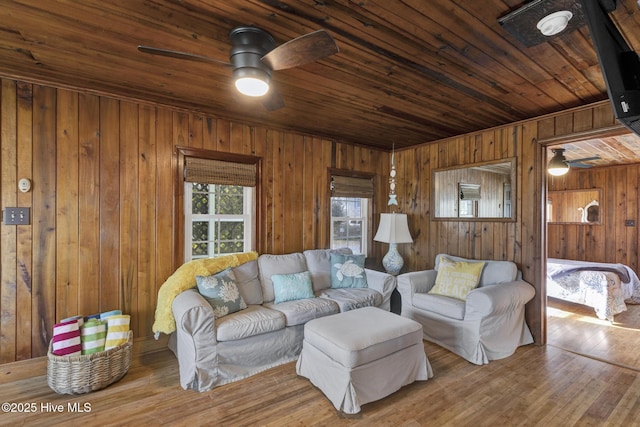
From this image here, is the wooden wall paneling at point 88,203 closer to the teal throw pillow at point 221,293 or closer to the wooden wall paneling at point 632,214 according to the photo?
the teal throw pillow at point 221,293

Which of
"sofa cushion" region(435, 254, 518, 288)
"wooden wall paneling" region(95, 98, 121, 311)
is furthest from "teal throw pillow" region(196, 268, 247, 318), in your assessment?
"sofa cushion" region(435, 254, 518, 288)

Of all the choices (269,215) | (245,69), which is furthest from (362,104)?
(269,215)

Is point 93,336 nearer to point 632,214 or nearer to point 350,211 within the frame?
point 350,211

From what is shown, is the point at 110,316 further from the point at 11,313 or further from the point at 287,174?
the point at 287,174

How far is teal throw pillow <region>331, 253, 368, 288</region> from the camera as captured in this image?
3.39 m

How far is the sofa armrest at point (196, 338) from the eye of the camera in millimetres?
2207

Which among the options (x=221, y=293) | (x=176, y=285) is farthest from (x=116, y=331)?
(x=221, y=293)

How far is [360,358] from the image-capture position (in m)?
1.99

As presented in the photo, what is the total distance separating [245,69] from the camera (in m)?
1.76

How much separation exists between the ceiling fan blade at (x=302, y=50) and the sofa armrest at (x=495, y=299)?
7.72 ft

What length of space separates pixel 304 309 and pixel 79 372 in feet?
5.58

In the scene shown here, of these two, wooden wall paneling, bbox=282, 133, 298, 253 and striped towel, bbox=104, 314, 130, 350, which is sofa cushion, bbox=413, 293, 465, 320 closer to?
wooden wall paneling, bbox=282, 133, 298, 253

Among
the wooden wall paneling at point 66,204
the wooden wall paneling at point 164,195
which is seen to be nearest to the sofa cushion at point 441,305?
the wooden wall paneling at point 164,195

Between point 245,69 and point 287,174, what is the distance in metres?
1.99
